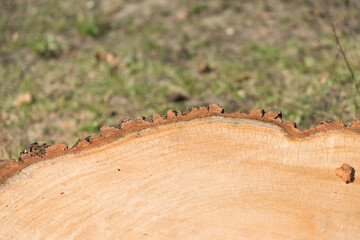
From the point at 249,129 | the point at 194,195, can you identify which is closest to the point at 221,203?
the point at 194,195

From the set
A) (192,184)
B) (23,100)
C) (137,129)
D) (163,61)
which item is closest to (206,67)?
(163,61)

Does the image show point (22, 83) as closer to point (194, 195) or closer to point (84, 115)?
point (84, 115)

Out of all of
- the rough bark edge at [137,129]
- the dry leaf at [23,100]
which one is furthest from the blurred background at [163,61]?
the rough bark edge at [137,129]

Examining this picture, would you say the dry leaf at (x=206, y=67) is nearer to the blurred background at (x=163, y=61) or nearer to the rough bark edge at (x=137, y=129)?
the blurred background at (x=163, y=61)

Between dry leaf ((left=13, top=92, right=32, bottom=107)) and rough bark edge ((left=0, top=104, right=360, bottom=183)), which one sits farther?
dry leaf ((left=13, top=92, right=32, bottom=107))

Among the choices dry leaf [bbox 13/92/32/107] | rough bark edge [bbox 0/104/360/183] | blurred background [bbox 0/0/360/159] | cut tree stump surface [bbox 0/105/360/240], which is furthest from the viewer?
dry leaf [bbox 13/92/32/107]

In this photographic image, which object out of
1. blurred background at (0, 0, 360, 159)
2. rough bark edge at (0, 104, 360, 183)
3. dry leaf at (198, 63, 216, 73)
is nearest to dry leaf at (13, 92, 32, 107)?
blurred background at (0, 0, 360, 159)

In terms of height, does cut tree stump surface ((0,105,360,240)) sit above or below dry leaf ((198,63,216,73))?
above

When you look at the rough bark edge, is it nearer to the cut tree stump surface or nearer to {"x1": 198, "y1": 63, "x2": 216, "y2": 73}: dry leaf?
the cut tree stump surface
